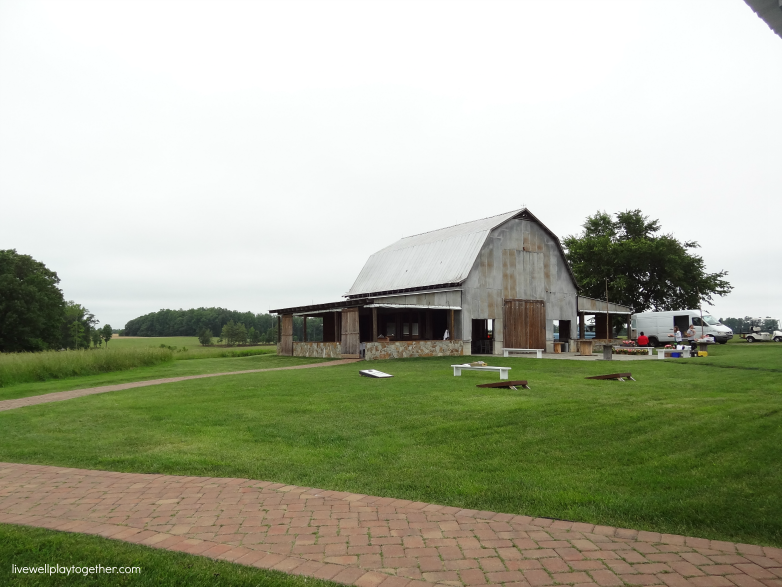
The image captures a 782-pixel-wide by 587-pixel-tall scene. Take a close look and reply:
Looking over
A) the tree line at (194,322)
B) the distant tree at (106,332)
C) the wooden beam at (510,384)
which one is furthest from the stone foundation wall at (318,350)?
the tree line at (194,322)

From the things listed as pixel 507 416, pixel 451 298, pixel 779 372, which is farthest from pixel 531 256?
pixel 507 416

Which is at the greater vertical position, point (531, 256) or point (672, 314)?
point (531, 256)

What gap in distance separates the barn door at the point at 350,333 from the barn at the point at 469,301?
1.9 inches

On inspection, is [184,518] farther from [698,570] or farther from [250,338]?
[250,338]

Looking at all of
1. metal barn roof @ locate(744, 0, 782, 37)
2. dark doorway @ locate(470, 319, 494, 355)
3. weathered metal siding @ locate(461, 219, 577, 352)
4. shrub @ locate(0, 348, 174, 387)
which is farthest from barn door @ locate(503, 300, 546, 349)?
metal barn roof @ locate(744, 0, 782, 37)

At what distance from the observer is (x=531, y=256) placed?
103 ft

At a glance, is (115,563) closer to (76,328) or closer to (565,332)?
(565,332)

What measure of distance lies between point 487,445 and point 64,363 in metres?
18.7

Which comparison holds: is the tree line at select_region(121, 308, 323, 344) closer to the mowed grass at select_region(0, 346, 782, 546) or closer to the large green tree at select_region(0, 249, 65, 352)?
the large green tree at select_region(0, 249, 65, 352)

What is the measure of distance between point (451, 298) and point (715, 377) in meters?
15.6

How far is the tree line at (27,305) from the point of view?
142 feet

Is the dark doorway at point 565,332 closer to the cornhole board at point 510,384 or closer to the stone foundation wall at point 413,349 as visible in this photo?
the stone foundation wall at point 413,349

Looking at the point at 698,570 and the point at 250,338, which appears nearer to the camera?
the point at 698,570

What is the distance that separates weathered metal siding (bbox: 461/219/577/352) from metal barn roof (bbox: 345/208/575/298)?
20.5 inches
